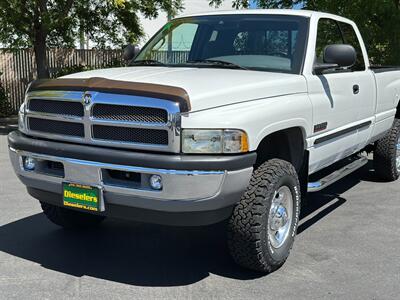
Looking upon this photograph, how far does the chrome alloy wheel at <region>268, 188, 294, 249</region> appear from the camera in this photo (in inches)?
163

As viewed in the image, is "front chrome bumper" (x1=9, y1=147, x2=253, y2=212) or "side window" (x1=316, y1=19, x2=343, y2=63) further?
"side window" (x1=316, y1=19, x2=343, y2=63)

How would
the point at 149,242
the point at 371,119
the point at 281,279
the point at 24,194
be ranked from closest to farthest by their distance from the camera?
the point at 281,279, the point at 149,242, the point at 371,119, the point at 24,194

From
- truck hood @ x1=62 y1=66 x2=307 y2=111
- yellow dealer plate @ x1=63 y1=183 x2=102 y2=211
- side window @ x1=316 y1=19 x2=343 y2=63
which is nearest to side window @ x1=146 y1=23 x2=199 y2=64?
truck hood @ x1=62 y1=66 x2=307 y2=111

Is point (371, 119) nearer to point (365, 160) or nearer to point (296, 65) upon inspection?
point (365, 160)

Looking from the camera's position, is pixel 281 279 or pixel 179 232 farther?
pixel 179 232

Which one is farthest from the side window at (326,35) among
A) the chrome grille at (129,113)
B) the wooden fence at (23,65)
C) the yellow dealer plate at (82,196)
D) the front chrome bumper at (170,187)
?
the wooden fence at (23,65)

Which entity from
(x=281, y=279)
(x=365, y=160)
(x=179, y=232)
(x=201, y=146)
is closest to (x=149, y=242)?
(x=179, y=232)

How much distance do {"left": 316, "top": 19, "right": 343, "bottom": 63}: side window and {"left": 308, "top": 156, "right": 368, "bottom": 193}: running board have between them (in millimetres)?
1098

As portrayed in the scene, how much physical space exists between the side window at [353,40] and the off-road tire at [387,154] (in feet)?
4.25

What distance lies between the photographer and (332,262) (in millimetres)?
4402

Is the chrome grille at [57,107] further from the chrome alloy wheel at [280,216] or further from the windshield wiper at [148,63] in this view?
the chrome alloy wheel at [280,216]

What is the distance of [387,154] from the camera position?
6996 millimetres

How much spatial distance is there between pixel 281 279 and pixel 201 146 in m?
1.29

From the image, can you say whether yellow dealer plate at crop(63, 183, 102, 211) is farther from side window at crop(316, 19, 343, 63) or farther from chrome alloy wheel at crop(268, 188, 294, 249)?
side window at crop(316, 19, 343, 63)
